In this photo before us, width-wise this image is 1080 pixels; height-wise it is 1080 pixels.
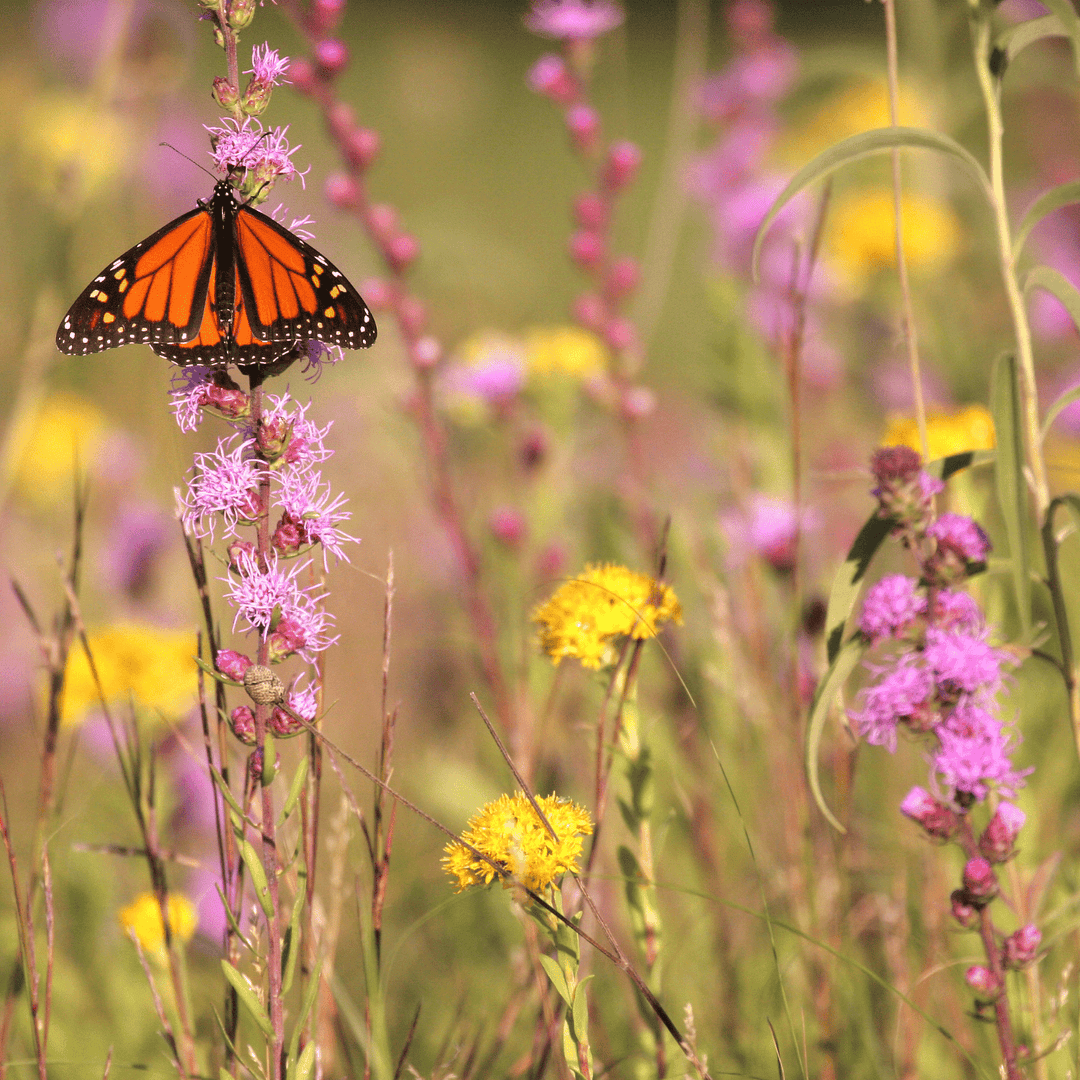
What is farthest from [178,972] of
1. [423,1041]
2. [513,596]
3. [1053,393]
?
[1053,393]

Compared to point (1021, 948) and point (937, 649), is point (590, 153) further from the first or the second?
point (1021, 948)

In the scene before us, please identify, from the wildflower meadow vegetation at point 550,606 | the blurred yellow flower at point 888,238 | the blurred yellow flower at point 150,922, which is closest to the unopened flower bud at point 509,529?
the wildflower meadow vegetation at point 550,606

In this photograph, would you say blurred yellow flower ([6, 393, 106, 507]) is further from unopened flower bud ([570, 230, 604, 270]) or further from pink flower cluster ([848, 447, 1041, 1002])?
pink flower cluster ([848, 447, 1041, 1002])

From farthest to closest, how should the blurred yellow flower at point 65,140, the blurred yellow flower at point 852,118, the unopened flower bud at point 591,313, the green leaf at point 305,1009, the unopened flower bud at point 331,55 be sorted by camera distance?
the blurred yellow flower at point 852,118 → the blurred yellow flower at point 65,140 → the unopened flower bud at point 591,313 → the unopened flower bud at point 331,55 → the green leaf at point 305,1009

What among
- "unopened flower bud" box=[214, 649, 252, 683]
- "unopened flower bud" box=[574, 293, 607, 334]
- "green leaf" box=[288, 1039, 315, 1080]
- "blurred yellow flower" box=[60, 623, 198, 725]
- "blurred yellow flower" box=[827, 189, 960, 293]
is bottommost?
"green leaf" box=[288, 1039, 315, 1080]

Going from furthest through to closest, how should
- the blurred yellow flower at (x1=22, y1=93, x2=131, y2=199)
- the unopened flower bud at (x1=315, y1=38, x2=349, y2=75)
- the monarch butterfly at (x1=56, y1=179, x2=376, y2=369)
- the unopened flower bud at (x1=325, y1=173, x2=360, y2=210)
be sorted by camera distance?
the blurred yellow flower at (x1=22, y1=93, x2=131, y2=199)
the unopened flower bud at (x1=325, y1=173, x2=360, y2=210)
the unopened flower bud at (x1=315, y1=38, x2=349, y2=75)
the monarch butterfly at (x1=56, y1=179, x2=376, y2=369)

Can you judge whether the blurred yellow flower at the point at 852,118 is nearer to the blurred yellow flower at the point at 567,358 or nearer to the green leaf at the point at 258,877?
the blurred yellow flower at the point at 567,358

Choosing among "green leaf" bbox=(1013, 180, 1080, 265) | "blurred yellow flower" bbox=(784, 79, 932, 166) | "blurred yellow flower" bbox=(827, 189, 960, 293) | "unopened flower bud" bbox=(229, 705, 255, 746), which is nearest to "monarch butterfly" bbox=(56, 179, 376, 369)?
"unopened flower bud" bbox=(229, 705, 255, 746)
